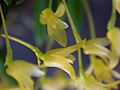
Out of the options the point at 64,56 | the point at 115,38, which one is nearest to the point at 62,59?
the point at 64,56

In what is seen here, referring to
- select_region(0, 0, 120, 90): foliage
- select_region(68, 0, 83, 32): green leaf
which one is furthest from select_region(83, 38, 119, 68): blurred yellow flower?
select_region(68, 0, 83, 32): green leaf

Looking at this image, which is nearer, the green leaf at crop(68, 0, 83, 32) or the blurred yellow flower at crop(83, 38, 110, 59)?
the blurred yellow flower at crop(83, 38, 110, 59)

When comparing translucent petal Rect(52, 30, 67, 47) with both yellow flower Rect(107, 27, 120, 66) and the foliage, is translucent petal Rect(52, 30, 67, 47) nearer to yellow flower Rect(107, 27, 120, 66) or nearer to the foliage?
→ the foliage

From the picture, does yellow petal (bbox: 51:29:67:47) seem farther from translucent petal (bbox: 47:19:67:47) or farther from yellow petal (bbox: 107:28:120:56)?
yellow petal (bbox: 107:28:120:56)

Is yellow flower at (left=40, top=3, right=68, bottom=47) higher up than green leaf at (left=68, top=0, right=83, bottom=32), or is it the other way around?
yellow flower at (left=40, top=3, right=68, bottom=47)

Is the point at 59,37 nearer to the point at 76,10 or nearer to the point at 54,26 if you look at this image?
the point at 54,26

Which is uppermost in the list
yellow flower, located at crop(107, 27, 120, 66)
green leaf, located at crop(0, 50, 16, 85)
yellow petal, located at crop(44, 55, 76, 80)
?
yellow petal, located at crop(44, 55, 76, 80)

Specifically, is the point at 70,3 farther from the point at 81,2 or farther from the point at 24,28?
the point at 24,28

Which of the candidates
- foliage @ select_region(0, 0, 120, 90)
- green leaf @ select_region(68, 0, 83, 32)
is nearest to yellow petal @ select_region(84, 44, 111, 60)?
foliage @ select_region(0, 0, 120, 90)
